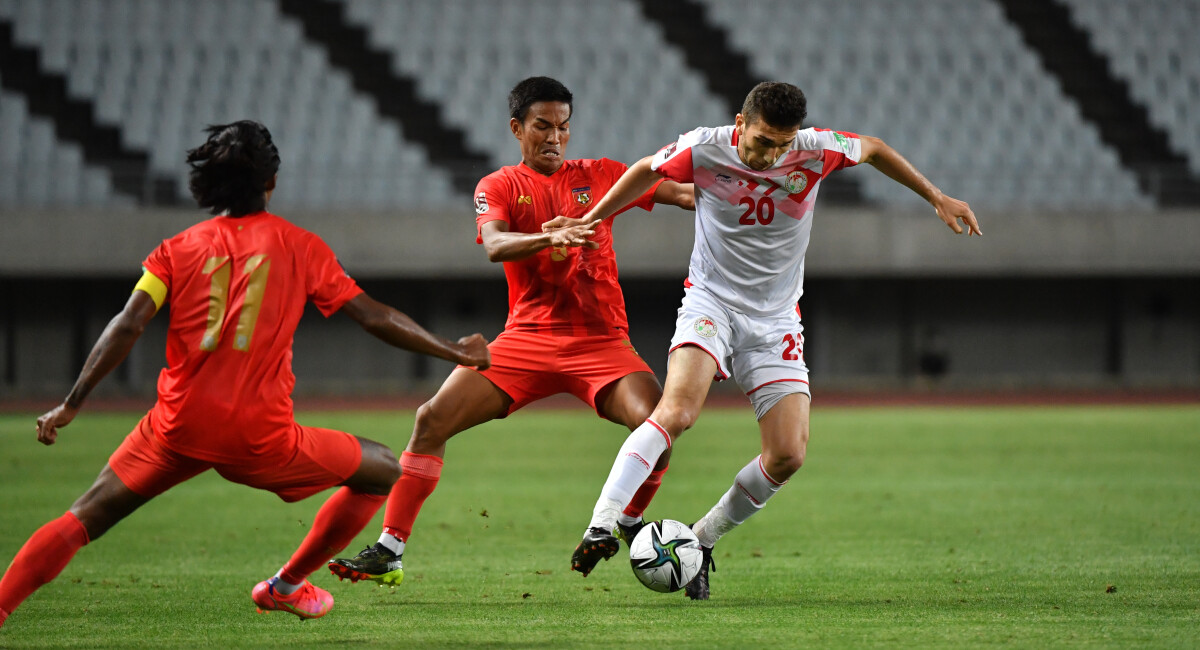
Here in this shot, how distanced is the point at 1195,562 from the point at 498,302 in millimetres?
17212

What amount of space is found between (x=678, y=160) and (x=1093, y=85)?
68.4ft

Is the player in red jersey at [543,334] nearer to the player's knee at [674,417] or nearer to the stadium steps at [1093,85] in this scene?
the player's knee at [674,417]

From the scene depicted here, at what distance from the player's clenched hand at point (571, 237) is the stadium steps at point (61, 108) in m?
17.7

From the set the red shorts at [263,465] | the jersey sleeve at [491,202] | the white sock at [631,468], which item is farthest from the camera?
the jersey sleeve at [491,202]

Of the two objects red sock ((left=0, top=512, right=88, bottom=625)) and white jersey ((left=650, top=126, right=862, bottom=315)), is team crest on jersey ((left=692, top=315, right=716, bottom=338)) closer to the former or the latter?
white jersey ((left=650, top=126, right=862, bottom=315))

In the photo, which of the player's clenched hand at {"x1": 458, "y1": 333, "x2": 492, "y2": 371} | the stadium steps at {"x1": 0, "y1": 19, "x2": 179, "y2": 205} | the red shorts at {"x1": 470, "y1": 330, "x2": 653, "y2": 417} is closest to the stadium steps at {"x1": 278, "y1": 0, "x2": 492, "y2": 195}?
the stadium steps at {"x1": 0, "y1": 19, "x2": 179, "y2": 205}

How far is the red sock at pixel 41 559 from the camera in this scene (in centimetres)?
378

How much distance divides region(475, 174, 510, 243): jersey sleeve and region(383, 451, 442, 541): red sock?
3.35ft

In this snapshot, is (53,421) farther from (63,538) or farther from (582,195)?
(582,195)

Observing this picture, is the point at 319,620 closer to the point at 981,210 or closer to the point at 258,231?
the point at 258,231

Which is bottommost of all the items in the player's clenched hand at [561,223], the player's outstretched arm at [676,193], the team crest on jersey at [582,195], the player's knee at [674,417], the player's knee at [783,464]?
the player's knee at [783,464]

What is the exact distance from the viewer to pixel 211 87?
22031 mm

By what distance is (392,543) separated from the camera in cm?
502

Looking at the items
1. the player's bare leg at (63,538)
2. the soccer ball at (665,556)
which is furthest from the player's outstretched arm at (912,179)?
the player's bare leg at (63,538)
